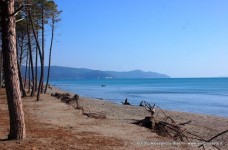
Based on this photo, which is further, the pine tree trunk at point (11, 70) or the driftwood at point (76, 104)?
the driftwood at point (76, 104)

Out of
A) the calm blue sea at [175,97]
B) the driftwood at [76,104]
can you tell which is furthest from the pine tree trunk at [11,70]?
the calm blue sea at [175,97]

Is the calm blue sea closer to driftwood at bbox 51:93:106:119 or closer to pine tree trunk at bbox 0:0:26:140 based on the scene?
driftwood at bbox 51:93:106:119

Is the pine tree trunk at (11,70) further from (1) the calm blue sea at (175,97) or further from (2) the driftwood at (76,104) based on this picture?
(1) the calm blue sea at (175,97)

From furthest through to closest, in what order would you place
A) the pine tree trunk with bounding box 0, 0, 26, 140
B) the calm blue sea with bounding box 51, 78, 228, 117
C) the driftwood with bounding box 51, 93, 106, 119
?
the calm blue sea with bounding box 51, 78, 228, 117, the driftwood with bounding box 51, 93, 106, 119, the pine tree trunk with bounding box 0, 0, 26, 140

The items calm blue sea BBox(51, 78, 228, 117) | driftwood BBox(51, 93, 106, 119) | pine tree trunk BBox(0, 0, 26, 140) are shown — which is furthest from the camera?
calm blue sea BBox(51, 78, 228, 117)

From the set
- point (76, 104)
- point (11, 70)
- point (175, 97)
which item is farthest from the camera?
point (175, 97)

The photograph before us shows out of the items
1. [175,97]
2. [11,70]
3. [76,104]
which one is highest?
[11,70]

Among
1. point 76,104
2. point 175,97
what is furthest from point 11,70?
point 175,97

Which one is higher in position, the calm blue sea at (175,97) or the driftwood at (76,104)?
the driftwood at (76,104)

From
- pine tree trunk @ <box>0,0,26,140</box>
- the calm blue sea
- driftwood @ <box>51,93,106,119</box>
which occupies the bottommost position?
the calm blue sea

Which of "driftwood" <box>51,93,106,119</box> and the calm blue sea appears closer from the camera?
"driftwood" <box>51,93,106,119</box>

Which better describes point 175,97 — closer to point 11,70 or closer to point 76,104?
point 76,104

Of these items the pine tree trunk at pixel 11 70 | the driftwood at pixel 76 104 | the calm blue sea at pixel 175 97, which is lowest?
the calm blue sea at pixel 175 97

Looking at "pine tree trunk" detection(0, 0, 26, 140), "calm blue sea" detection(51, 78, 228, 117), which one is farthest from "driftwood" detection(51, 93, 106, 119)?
"calm blue sea" detection(51, 78, 228, 117)
